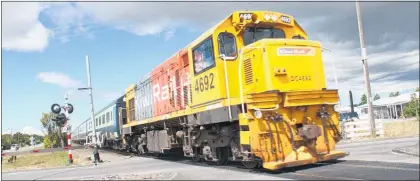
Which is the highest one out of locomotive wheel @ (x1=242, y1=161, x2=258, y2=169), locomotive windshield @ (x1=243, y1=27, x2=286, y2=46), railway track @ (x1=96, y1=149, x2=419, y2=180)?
locomotive windshield @ (x1=243, y1=27, x2=286, y2=46)

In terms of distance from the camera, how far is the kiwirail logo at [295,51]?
10.0 m

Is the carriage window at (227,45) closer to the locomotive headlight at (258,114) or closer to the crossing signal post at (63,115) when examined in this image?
the locomotive headlight at (258,114)

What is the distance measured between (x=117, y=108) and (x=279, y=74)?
54.1 ft

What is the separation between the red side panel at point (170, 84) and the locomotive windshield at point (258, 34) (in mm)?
2875

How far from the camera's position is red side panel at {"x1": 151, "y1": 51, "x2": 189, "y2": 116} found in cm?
1358

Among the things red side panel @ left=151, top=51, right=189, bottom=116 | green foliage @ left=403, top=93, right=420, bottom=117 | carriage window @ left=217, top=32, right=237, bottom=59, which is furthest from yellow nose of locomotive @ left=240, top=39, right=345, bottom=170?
red side panel @ left=151, top=51, right=189, bottom=116

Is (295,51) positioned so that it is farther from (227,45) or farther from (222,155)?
(222,155)

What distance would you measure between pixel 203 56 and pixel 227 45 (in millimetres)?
1015

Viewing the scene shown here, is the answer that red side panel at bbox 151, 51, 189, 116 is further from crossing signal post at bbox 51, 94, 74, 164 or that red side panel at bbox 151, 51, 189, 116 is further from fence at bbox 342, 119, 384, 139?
fence at bbox 342, 119, 384, 139

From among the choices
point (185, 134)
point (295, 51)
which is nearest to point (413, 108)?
point (295, 51)

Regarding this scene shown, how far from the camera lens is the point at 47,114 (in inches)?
2098

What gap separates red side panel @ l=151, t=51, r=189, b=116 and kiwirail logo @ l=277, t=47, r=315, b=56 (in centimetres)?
397

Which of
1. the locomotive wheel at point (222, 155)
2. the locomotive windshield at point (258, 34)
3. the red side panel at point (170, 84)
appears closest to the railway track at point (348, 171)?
the locomotive wheel at point (222, 155)

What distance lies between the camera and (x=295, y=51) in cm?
1022
